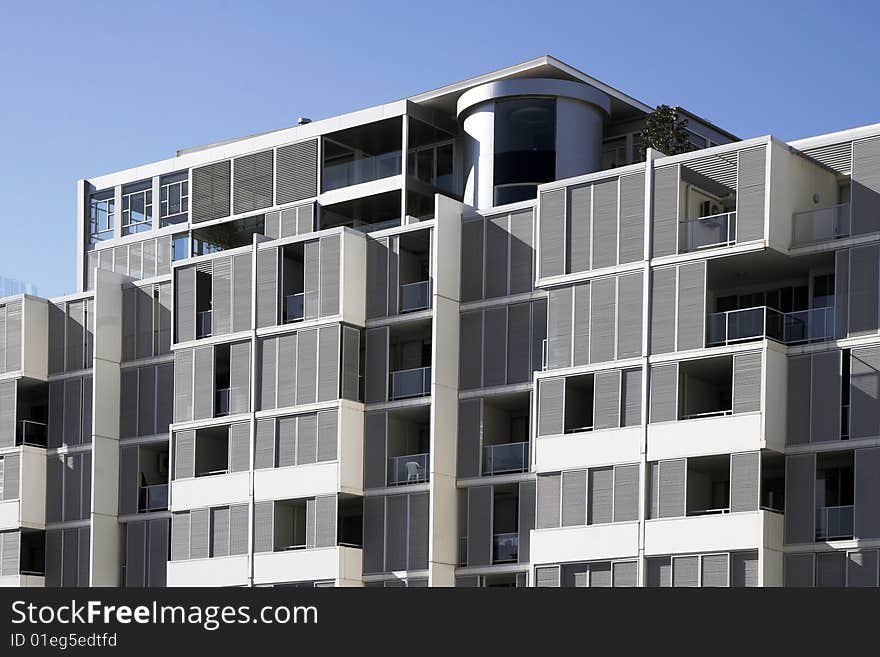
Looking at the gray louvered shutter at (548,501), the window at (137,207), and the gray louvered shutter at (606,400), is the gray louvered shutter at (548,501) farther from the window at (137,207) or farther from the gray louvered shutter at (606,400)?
the window at (137,207)

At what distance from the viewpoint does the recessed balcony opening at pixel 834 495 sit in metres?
49.2

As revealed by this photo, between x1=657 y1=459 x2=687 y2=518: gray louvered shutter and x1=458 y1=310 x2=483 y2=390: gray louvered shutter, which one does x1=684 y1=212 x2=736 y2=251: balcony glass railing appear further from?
x1=458 y1=310 x2=483 y2=390: gray louvered shutter

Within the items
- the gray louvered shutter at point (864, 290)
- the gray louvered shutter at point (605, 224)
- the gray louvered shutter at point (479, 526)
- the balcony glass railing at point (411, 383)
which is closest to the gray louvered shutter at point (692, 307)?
the gray louvered shutter at point (605, 224)

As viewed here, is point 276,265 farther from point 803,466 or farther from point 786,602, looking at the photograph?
point 786,602

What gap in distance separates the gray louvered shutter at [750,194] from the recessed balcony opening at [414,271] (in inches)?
499

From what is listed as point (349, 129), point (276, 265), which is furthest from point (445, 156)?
point (276, 265)

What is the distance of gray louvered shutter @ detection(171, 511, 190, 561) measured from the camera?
205ft

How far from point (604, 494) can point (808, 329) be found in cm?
794

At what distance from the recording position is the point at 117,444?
68.4 m

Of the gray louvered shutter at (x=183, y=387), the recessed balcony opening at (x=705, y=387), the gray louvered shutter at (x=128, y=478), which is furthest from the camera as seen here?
the gray louvered shutter at (x=128, y=478)

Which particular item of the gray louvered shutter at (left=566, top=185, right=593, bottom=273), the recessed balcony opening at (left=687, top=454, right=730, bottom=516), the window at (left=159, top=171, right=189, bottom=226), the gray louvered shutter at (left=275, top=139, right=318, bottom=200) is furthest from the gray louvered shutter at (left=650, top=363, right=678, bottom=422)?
the window at (left=159, top=171, right=189, bottom=226)

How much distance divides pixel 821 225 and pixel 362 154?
81.0ft

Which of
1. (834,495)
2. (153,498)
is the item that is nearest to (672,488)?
(834,495)

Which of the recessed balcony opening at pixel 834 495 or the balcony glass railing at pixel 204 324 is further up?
the balcony glass railing at pixel 204 324
